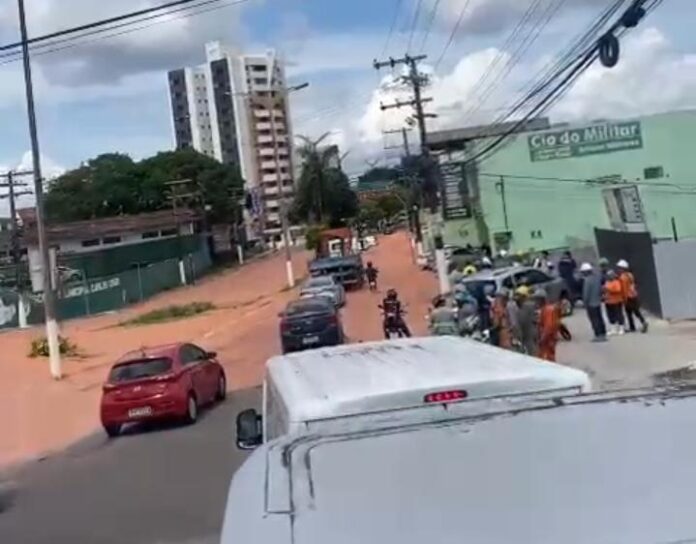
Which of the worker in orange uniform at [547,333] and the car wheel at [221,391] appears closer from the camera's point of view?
the worker in orange uniform at [547,333]

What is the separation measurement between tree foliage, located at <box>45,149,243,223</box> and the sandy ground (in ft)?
95.2

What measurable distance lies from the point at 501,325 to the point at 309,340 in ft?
37.8

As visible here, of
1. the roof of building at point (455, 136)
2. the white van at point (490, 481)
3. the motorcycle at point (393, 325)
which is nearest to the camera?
the white van at point (490, 481)

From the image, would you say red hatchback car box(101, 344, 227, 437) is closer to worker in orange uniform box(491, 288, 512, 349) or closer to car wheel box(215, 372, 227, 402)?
car wheel box(215, 372, 227, 402)

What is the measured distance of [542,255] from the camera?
41844 millimetres

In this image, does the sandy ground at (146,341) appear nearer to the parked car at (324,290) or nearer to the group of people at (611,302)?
the parked car at (324,290)

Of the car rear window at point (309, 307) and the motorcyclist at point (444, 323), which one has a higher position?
the car rear window at point (309, 307)

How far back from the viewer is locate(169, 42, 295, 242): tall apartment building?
133875mm

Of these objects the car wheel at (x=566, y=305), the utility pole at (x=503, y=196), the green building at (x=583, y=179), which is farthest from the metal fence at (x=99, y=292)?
the car wheel at (x=566, y=305)

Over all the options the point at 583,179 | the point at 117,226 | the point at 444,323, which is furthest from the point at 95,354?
the point at 117,226

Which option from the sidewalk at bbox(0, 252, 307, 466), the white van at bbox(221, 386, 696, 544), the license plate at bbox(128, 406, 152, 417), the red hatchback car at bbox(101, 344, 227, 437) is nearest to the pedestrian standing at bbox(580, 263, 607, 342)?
the red hatchback car at bbox(101, 344, 227, 437)

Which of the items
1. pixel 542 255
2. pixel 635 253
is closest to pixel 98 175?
pixel 542 255

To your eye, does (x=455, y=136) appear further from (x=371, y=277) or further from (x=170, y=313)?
(x=170, y=313)

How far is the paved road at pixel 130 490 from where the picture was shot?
514 inches
